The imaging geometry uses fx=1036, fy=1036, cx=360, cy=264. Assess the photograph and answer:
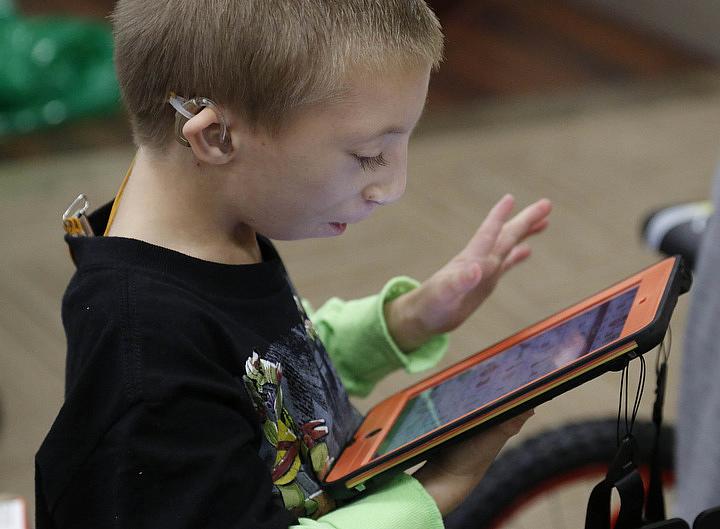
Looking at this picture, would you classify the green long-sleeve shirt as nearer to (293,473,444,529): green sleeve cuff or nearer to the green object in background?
(293,473,444,529): green sleeve cuff

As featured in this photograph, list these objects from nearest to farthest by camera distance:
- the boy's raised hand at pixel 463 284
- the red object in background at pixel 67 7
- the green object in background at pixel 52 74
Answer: the boy's raised hand at pixel 463 284
the green object in background at pixel 52 74
the red object in background at pixel 67 7

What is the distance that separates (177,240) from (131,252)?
0.13ft

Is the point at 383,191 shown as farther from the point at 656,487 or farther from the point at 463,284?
the point at 656,487

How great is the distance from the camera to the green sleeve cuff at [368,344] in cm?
90

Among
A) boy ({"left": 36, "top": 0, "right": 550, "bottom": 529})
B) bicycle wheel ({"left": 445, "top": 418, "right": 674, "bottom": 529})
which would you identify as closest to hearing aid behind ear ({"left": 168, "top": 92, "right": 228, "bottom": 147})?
boy ({"left": 36, "top": 0, "right": 550, "bottom": 529})

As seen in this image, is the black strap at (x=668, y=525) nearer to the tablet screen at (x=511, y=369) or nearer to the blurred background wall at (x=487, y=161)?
the tablet screen at (x=511, y=369)

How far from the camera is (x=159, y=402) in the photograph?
61 centimetres

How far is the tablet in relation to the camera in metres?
0.65

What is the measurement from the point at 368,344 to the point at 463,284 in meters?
0.10

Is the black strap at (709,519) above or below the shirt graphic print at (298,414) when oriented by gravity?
below

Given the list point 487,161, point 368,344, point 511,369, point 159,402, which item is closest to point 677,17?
point 487,161

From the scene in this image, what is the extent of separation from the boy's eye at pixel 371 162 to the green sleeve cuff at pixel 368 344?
0.24 m

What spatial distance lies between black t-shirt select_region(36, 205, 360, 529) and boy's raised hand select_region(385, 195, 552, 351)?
0.70ft

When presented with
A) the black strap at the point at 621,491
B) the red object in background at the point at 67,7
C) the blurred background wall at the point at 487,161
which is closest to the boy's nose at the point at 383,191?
the black strap at the point at 621,491
